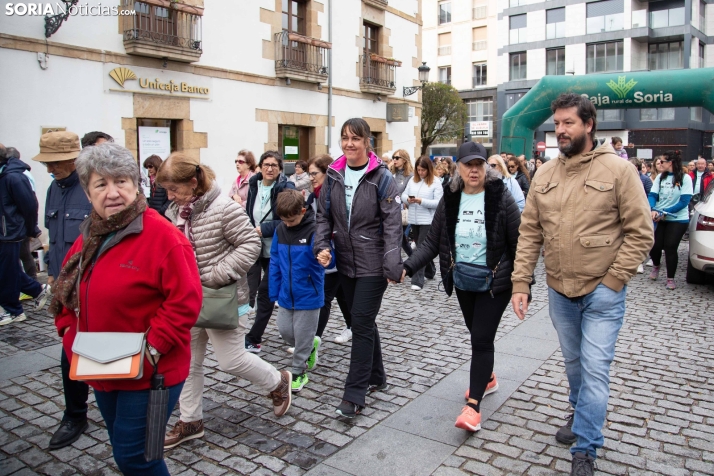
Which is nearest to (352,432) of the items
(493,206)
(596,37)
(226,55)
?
(493,206)

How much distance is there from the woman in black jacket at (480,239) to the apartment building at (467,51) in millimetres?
41187

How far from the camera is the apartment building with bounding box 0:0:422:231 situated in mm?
10195

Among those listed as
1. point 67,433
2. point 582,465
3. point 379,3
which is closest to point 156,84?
point 379,3

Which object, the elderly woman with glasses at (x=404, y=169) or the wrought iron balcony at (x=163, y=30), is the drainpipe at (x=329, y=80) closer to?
the wrought iron balcony at (x=163, y=30)

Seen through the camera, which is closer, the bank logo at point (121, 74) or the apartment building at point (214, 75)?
the apartment building at point (214, 75)

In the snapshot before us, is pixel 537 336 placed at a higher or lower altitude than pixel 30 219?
lower

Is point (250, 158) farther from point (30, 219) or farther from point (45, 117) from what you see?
point (45, 117)

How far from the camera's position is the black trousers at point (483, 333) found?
3889mm

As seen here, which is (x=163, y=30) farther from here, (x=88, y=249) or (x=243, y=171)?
(x=88, y=249)

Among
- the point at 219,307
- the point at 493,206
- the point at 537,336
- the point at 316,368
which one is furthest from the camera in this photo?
the point at 537,336

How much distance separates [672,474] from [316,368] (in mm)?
2777

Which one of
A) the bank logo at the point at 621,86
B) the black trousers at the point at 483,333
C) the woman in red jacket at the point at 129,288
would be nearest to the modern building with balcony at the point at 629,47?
the bank logo at the point at 621,86

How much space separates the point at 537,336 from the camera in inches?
239

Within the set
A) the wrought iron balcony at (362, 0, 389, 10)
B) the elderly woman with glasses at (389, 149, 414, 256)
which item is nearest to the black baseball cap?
the elderly woman with glasses at (389, 149, 414, 256)
